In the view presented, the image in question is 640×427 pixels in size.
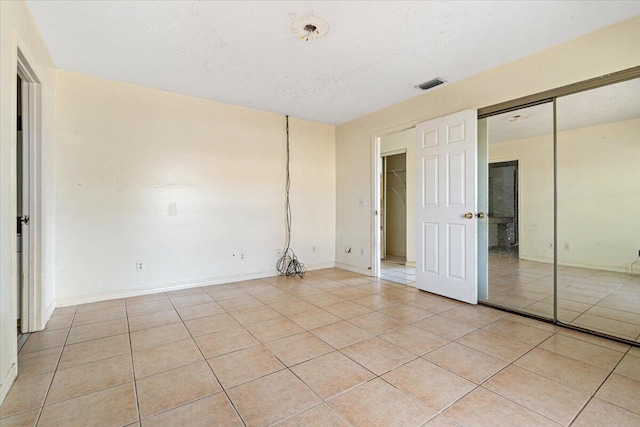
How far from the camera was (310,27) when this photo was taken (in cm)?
232

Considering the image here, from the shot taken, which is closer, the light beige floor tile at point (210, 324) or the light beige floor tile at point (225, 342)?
the light beige floor tile at point (225, 342)

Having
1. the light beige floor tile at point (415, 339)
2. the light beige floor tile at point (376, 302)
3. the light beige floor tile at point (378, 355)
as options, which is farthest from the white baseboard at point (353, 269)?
the light beige floor tile at point (378, 355)

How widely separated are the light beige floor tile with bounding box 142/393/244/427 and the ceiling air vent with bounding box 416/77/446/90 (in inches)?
139

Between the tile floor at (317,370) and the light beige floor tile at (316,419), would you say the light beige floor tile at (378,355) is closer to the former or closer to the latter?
the tile floor at (317,370)

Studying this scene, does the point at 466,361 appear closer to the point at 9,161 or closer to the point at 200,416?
the point at 200,416

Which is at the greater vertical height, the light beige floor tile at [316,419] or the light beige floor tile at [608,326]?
the light beige floor tile at [608,326]

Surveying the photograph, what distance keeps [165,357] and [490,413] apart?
6.63 ft

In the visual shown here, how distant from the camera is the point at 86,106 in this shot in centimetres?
318

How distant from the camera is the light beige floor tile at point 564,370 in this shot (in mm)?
1705

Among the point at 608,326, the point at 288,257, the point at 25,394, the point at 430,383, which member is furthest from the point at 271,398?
the point at 288,257

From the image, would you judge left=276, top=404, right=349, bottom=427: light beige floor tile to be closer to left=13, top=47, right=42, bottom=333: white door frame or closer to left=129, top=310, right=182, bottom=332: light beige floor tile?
left=129, top=310, right=182, bottom=332: light beige floor tile

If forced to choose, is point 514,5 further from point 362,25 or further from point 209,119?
point 209,119

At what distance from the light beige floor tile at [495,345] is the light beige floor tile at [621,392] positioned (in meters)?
0.44

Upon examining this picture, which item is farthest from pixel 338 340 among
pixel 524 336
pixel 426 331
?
pixel 524 336
